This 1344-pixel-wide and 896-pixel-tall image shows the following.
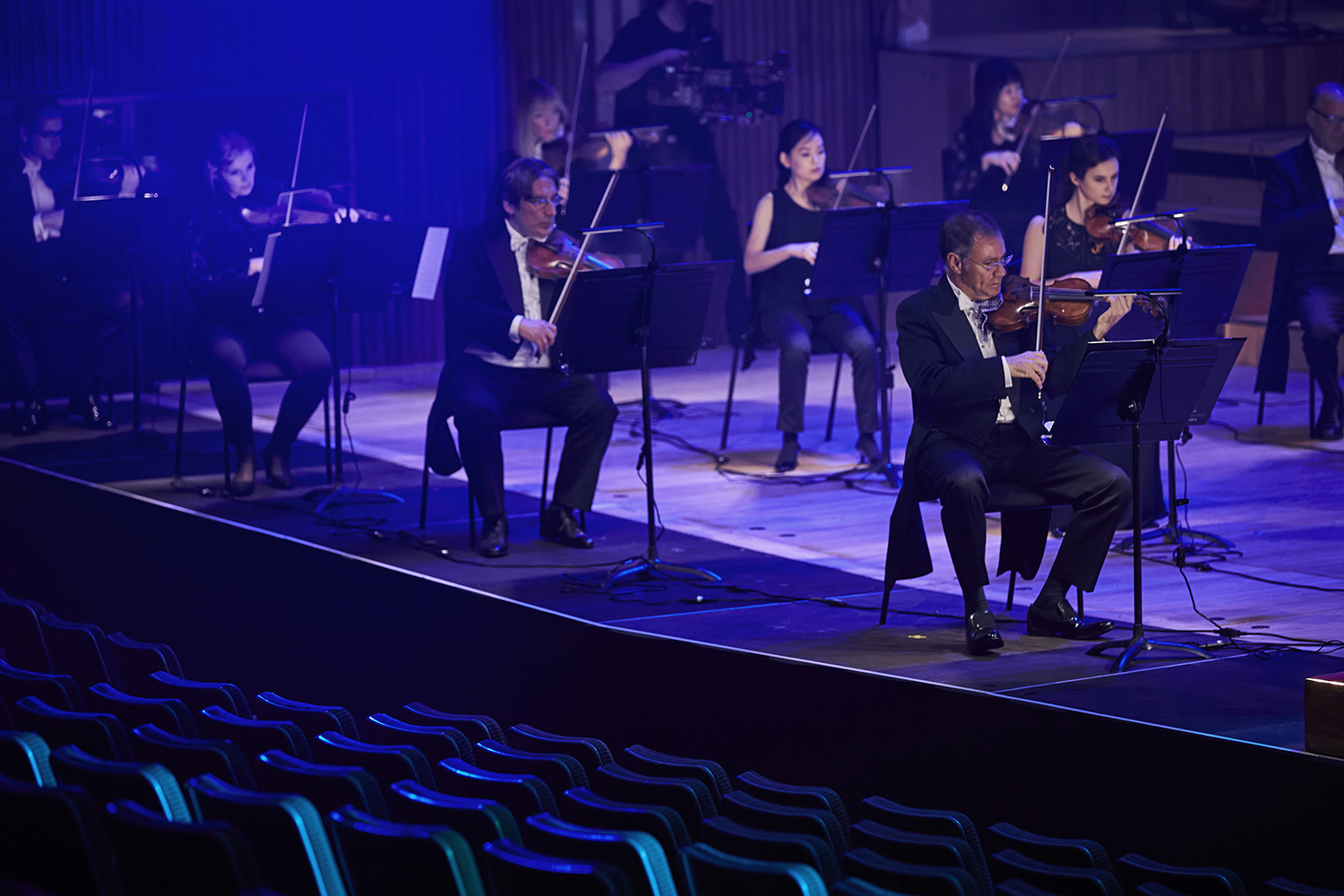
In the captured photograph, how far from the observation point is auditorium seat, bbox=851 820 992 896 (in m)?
2.61

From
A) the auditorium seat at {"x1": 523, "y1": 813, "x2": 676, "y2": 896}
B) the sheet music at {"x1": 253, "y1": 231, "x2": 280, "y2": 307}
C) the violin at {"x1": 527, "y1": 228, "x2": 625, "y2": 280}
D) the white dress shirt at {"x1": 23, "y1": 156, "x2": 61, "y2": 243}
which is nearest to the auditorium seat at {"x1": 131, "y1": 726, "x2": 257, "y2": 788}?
the auditorium seat at {"x1": 523, "y1": 813, "x2": 676, "y2": 896}

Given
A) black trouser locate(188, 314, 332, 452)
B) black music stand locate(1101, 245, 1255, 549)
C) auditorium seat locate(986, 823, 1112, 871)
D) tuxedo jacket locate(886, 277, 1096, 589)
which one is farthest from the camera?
black trouser locate(188, 314, 332, 452)

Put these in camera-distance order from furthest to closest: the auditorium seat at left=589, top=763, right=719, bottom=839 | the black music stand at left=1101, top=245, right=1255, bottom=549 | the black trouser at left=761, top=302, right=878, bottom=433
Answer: the black trouser at left=761, top=302, right=878, bottom=433 < the black music stand at left=1101, top=245, right=1255, bottom=549 < the auditorium seat at left=589, top=763, right=719, bottom=839

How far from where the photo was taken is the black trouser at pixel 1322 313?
22.3ft

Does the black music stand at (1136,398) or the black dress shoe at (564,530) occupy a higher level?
the black music stand at (1136,398)

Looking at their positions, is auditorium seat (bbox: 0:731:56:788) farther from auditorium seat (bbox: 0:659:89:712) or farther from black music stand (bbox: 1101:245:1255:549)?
black music stand (bbox: 1101:245:1255:549)

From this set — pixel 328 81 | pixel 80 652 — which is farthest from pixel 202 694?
pixel 328 81

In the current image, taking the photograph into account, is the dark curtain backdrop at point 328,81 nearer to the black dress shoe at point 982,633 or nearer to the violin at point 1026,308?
the violin at point 1026,308

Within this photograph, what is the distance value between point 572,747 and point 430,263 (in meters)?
2.70

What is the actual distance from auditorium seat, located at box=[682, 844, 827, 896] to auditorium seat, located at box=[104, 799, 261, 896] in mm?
569

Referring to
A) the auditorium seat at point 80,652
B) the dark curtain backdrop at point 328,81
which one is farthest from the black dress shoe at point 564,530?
the dark curtain backdrop at point 328,81

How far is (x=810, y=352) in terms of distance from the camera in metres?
6.77

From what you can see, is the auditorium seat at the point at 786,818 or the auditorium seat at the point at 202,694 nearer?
the auditorium seat at the point at 786,818

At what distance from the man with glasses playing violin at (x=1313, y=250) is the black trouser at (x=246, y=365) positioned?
3.72m
